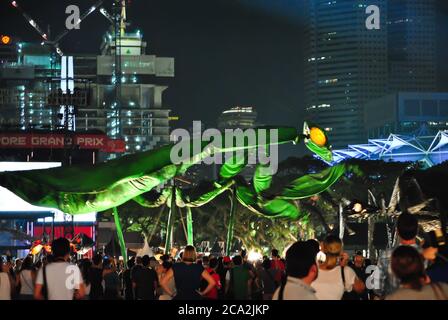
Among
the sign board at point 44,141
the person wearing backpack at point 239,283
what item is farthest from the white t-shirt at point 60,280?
the sign board at point 44,141

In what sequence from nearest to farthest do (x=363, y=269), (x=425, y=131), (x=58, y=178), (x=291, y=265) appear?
(x=291, y=265), (x=363, y=269), (x=58, y=178), (x=425, y=131)

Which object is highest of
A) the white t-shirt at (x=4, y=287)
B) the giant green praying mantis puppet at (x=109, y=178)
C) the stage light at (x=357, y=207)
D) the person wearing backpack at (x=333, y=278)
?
the giant green praying mantis puppet at (x=109, y=178)

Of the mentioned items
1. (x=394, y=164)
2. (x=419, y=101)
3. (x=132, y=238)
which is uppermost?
(x=419, y=101)

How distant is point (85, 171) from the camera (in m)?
29.5

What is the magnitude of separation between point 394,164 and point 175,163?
63987 mm

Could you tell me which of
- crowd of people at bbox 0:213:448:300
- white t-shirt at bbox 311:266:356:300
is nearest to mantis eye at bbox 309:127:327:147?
crowd of people at bbox 0:213:448:300

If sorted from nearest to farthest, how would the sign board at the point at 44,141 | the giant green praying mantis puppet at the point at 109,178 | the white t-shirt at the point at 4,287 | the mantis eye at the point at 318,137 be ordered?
the white t-shirt at the point at 4,287 → the giant green praying mantis puppet at the point at 109,178 → the mantis eye at the point at 318,137 → the sign board at the point at 44,141

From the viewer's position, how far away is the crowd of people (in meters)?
8.64

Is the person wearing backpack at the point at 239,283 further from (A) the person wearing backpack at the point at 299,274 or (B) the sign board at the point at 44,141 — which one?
(B) the sign board at the point at 44,141

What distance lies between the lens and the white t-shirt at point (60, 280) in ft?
39.3

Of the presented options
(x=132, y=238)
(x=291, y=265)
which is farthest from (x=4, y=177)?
(x=132, y=238)

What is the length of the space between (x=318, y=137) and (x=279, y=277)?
37.8 feet
